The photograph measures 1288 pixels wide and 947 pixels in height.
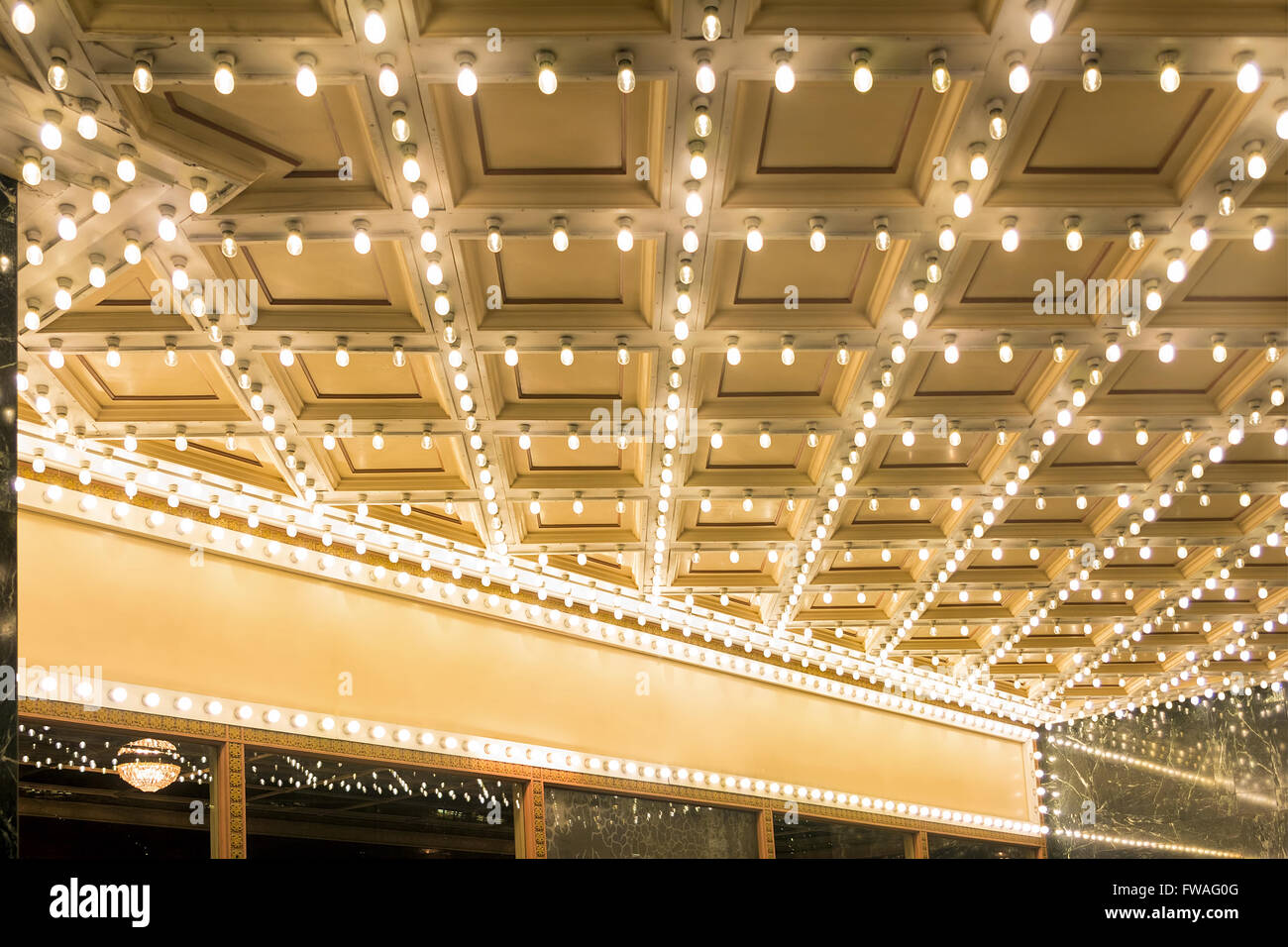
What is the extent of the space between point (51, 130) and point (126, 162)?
1.59ft

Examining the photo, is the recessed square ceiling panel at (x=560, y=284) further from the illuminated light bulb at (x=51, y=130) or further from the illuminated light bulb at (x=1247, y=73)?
the illuminated light bulb at (x=1247, y=73)

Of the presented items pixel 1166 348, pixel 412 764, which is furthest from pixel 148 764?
pixel 1166 348

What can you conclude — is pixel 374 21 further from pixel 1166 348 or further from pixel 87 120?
pixel 1166 348

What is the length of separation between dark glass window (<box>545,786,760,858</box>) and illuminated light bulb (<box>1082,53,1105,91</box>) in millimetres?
10673

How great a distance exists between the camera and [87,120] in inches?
270

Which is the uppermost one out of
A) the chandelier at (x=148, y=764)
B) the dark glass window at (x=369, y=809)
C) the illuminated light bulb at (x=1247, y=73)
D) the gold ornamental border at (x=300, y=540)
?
the illuminated light bulb at (x=1247, y=73)

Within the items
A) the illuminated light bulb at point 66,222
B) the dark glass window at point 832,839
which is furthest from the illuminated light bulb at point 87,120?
the dark glass window at point 832,839

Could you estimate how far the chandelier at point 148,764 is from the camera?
10984mm

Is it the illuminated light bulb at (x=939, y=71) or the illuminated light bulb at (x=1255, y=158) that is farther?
the illuminated light bulb at (x=1255, y=158)

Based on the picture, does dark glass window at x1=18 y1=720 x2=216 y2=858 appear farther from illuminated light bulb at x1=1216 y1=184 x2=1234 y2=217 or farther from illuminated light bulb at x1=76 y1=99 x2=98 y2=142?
illuminated light bulb at x1=1216 y1=184 x2=1234 y2=217

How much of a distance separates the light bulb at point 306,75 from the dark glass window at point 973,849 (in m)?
17.3
